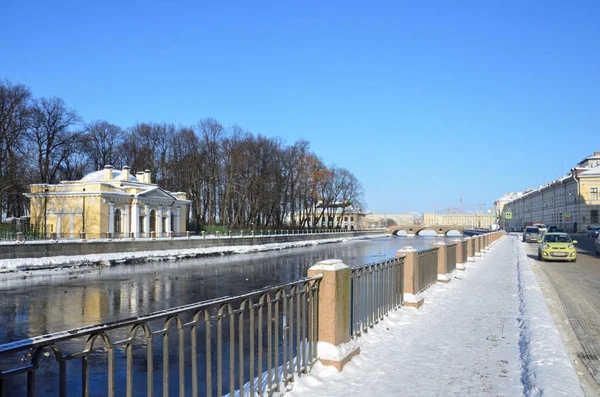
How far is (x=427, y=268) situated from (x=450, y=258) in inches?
180

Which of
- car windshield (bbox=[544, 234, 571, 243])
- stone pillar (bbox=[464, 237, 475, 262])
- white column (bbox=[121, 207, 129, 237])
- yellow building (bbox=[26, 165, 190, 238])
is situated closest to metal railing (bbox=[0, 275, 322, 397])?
stone pillar (bbox=[464, 237, 475, 262])

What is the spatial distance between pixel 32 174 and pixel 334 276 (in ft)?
177

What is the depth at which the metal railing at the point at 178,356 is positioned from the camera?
9.65 ft

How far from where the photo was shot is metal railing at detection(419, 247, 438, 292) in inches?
461

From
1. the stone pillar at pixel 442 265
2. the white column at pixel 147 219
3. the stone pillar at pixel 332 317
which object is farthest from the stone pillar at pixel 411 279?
the white column at pixel 147 219

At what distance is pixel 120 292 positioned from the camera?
19156 millimetres

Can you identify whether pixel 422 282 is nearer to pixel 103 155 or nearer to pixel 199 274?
pixel 199 274

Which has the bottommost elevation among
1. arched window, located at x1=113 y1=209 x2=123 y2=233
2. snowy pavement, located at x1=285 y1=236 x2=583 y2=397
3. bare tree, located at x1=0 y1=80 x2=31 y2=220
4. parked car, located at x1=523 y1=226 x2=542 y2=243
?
parked car, located at x1=523 y1=226 x2=542 y2=243

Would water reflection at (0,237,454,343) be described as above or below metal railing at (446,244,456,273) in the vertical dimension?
below

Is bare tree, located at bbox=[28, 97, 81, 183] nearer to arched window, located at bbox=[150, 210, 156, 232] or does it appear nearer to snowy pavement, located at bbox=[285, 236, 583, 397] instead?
arched window, located at bbox=[150, 210, 156, 232]

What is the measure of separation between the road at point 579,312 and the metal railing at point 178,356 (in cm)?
328

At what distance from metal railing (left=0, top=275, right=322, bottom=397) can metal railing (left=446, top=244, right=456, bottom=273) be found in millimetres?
7337

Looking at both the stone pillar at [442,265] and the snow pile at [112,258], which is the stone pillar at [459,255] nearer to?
the stone pillar at [442,265]

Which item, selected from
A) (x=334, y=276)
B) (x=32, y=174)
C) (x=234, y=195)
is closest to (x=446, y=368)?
(x=334, y=276)
